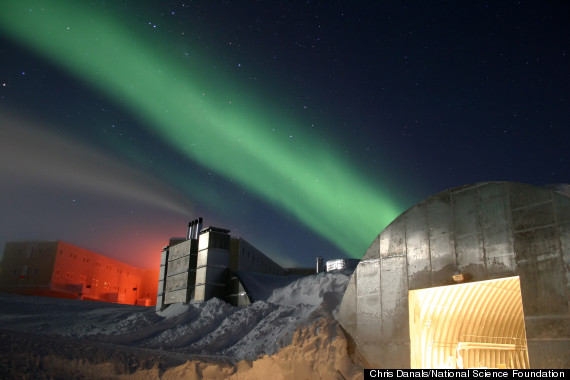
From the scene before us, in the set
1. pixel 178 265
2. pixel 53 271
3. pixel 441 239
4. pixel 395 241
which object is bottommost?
pixel 441 239

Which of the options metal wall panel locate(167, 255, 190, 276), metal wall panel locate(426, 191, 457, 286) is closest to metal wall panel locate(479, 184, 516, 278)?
metal wall panel locate(426, 191, 457, 286)

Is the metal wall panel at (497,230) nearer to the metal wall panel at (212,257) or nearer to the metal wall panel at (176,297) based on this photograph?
the metal wall panel at (212,257)

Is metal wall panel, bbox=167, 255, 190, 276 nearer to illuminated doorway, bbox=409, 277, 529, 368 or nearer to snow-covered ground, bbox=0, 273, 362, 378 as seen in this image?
snow-covered ground, bbox=0, 273, 362, 378

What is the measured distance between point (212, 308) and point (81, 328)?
8782 millimetres

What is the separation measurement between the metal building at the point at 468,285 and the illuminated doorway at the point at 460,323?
0.03 m

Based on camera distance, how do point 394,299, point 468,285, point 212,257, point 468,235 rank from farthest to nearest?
1. point 212,257
2. point 394,299
3. point 468,285
4. point 468,235

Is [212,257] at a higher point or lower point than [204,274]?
higher

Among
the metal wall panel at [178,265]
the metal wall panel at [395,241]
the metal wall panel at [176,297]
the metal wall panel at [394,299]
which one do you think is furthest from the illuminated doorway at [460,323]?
the metal wall panel at [178,265]

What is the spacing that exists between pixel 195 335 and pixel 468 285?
15489 mm

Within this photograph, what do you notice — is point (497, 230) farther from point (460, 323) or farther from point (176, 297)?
point (176, 297)

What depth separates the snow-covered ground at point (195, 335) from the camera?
12805 millimetres

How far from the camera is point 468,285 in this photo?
38.5 ft

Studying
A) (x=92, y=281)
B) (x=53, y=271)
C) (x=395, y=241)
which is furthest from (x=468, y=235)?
(x=92, y=281)

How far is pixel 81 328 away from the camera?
2680 cm
